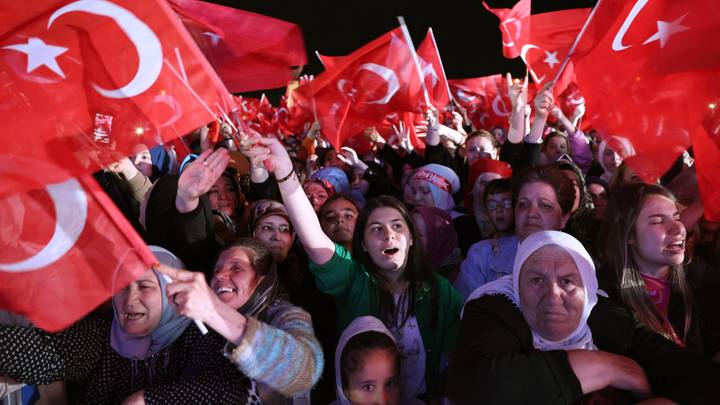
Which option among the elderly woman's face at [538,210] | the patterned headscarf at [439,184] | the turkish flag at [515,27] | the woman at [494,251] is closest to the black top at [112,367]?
the woman at [494,251]

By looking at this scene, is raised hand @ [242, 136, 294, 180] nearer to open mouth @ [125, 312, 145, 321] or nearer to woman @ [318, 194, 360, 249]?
open mouth @ [125, 312, 145, 321]

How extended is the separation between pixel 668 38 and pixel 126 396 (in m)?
2.41

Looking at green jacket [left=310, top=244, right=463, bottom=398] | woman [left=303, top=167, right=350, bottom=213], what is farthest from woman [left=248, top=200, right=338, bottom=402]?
woman [left=303, top=167, right=350, bottom=213]

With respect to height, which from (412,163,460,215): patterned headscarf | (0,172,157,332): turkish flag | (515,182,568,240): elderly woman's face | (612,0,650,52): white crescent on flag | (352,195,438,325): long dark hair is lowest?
(412,163,460,215): patterned headscarf

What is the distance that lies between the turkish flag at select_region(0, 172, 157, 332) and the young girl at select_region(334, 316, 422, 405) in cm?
83

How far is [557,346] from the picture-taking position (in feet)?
5.86

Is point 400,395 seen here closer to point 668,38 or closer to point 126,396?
point 126,396

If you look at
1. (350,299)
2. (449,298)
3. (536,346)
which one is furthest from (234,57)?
(536,346)

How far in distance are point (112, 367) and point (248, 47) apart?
1.49 meters

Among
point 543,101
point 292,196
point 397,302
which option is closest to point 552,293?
point 397,302

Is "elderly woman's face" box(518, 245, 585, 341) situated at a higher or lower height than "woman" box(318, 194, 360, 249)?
higher

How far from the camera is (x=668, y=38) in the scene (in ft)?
7.91

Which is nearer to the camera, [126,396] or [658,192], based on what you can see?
[126,396]

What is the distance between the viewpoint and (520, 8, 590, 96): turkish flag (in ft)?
13.2
